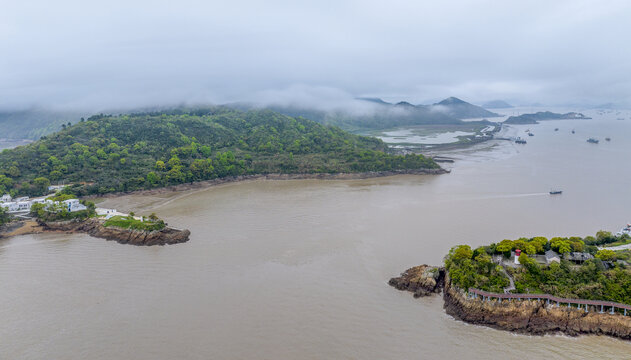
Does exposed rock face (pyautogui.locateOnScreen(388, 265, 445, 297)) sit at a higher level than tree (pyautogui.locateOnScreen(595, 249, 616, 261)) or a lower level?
lower

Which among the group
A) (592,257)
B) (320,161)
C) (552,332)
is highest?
(320,161)

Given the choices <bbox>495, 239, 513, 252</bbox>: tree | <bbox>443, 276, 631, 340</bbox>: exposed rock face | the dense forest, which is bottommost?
<bbox>443, 276, 631, 340</bbox>: exposed rock face

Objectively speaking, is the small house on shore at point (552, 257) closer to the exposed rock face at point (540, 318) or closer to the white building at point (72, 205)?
the exposed rock face at point (540, 318)

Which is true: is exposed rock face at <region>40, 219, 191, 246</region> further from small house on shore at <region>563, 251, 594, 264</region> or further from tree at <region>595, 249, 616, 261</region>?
tree at <region>595, 249, 616, 261</region>

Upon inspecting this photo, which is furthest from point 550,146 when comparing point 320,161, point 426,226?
point 426,226

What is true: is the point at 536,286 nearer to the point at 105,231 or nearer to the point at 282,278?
the point at 282,278

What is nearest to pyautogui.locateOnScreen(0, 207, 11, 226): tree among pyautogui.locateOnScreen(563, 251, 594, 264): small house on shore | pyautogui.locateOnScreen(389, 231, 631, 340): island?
pyautogui.locateOnScreen(389, 231, 631, 340): island

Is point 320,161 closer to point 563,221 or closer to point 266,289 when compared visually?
point 563,221
